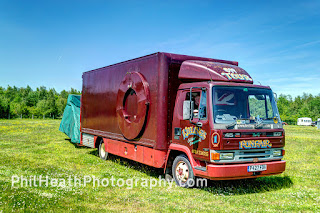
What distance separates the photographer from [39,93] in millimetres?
112750

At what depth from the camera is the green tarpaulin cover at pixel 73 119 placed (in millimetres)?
17520

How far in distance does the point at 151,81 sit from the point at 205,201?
151 inches

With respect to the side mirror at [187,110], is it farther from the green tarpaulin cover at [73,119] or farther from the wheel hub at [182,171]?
the green tarpaulin cover at [73,119]

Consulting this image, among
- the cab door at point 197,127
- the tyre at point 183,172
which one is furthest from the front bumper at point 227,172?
the tyre at point 183,172

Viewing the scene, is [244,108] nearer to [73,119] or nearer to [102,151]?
[102,151]

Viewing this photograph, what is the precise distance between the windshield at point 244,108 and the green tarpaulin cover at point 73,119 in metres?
11.8

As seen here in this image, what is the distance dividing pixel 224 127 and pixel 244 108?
985 mm

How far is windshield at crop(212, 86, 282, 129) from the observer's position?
720 centimetres

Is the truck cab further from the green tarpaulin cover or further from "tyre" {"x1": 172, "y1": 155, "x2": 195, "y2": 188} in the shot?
the green tarpaulin cover

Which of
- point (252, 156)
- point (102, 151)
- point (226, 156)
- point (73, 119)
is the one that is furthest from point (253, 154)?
point (73, 119)

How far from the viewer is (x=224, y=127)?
275 inches

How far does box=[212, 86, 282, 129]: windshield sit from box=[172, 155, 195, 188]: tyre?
5.07ft

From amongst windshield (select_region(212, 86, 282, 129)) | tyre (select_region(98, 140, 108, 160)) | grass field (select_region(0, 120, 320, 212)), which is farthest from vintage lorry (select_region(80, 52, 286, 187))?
tyre (select_region(98, 140, 108, 160))

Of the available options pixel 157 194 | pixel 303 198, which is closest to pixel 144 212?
pixel 157 194
